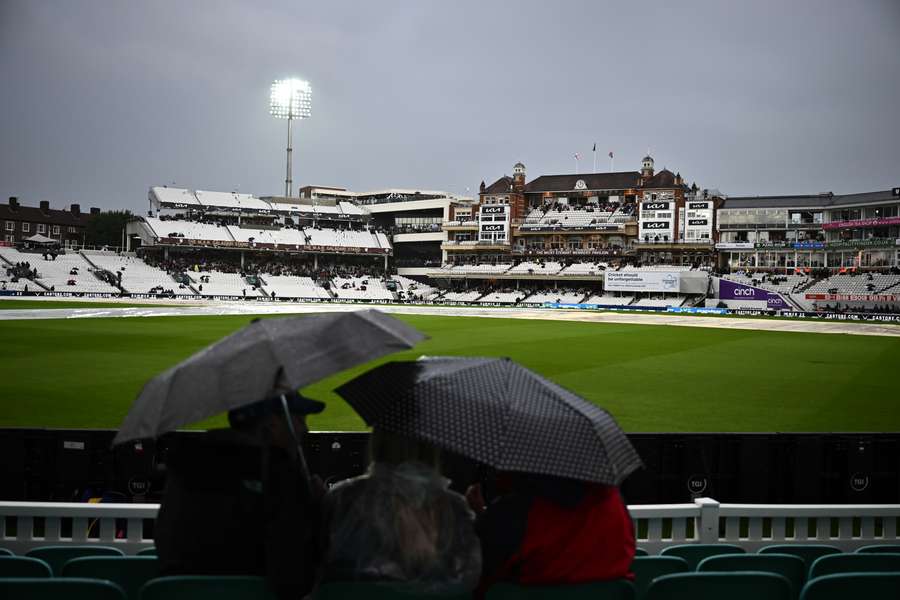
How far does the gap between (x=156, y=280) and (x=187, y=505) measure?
90.2 meters

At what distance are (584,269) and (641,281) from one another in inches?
515

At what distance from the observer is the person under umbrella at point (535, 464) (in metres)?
3.31

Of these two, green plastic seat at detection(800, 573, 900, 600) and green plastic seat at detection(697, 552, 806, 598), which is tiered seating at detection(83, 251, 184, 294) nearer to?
green plastic seat at detection(697, 552, 806, 598)

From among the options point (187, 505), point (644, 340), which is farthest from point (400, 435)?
point (644, 340)

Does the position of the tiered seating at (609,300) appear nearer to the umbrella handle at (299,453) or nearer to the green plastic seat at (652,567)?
the green plastic seat at (652,567)

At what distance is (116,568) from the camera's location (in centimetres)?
355

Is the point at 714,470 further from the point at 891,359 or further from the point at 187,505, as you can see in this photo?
the point at 891,359

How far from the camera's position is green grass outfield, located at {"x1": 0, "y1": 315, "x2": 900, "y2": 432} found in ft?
48.4

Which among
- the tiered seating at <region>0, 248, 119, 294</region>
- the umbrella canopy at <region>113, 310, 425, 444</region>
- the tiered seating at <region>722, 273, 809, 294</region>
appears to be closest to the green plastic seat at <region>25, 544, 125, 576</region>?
the umbrella canopy at <region>113, 310, 425, 444</region>

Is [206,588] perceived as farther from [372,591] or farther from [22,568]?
[22,568]

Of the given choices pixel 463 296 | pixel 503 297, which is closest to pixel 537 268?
pixel 503 297

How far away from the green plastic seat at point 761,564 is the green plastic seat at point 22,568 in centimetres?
340

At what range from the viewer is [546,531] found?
336 cm

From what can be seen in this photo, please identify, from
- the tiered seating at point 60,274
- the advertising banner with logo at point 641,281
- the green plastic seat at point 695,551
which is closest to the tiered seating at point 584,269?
the advertising banner with logo at point 641,281
